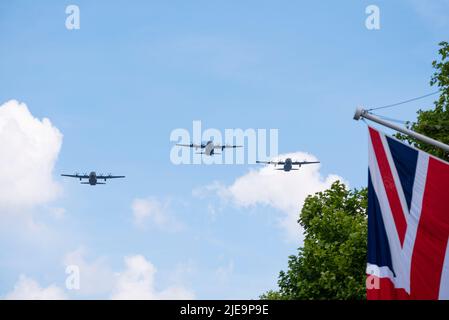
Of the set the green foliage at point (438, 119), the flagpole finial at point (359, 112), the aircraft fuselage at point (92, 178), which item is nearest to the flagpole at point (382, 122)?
the flagpole finial at point (359, 112)

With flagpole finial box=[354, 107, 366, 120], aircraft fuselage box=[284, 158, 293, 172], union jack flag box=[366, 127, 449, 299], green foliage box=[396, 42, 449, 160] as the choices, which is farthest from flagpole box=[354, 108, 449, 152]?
aircraft fuselage box=[284, 158, 293, 172]

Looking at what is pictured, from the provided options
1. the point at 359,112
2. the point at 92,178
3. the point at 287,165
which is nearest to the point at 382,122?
the point at 359,112

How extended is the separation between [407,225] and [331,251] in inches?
1135

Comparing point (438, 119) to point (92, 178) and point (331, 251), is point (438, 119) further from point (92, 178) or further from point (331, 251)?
point (92, 178)

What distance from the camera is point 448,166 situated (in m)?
17.3

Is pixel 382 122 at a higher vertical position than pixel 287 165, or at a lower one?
lower

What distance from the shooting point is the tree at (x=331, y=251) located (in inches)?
1753

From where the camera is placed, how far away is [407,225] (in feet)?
57.2

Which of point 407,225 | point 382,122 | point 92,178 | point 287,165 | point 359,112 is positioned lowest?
point 407,225

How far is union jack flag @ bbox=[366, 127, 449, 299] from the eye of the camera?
1711cm
